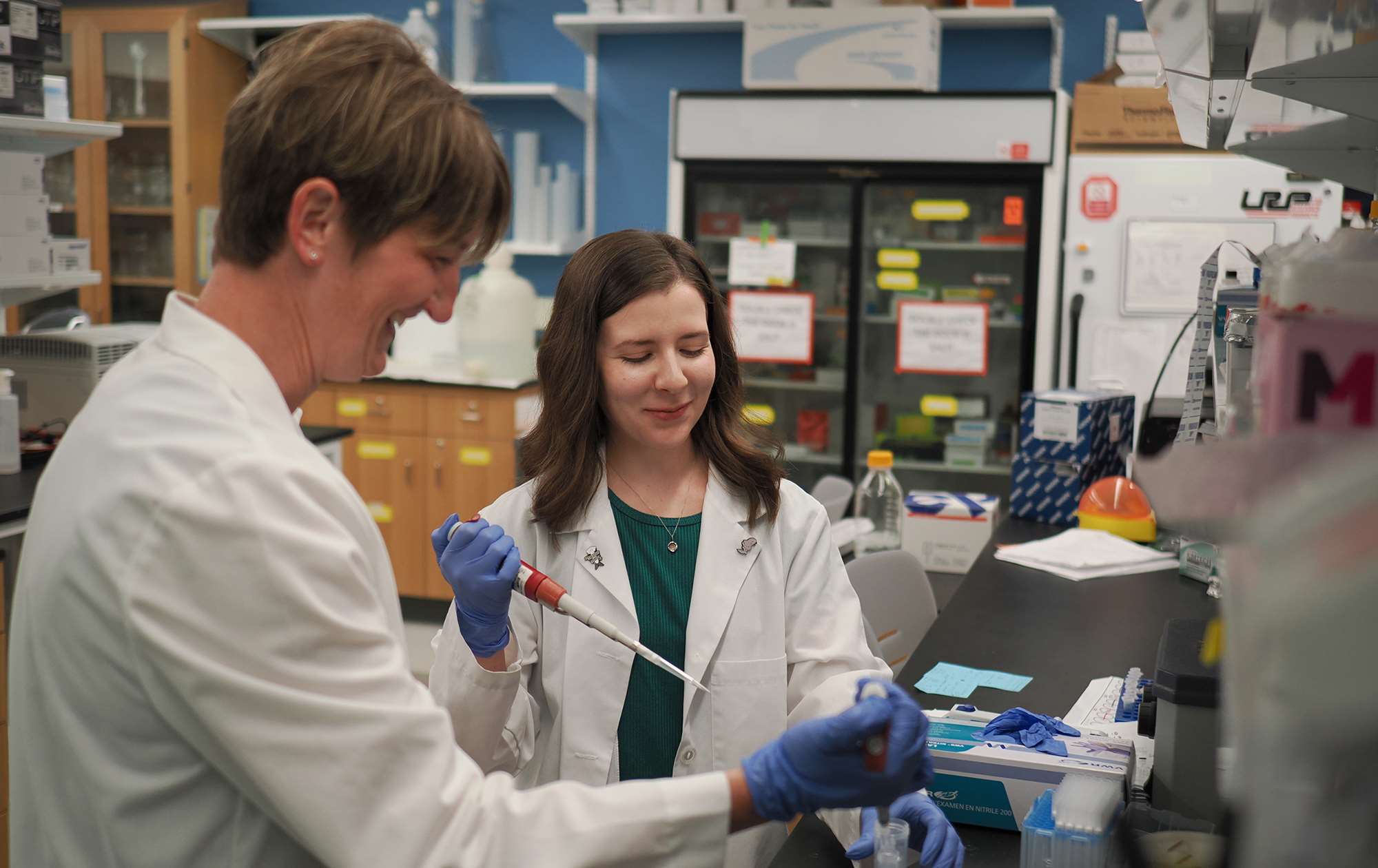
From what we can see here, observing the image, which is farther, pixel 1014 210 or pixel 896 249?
pixel 896 249

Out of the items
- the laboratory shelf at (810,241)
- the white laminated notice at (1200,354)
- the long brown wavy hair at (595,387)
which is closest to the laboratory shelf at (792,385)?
the laboratory shelf at (810,241)

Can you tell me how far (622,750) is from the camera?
157 centimetres

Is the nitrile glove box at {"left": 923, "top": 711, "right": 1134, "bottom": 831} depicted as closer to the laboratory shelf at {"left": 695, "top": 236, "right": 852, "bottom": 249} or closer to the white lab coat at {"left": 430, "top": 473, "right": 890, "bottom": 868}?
the white lab coat at {"left": 430, "top": 473, "right": 890, "bottom": 868}

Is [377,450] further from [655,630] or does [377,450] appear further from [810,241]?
[655,630]

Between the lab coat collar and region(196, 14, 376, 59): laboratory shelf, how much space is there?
4721 millimetres

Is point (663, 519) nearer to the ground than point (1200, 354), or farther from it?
nearer to the ground

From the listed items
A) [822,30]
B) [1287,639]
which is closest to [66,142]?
[822,30]

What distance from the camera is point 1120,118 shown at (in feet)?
14.5

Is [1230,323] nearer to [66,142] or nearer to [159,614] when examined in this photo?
[159,614]

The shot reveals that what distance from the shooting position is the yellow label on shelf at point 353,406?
497 centimetres

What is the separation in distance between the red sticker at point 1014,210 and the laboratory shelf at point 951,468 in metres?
1.01

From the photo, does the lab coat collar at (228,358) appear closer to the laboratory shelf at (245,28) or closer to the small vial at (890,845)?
the small vial at (890,845)

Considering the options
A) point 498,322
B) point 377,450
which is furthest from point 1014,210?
point 377,450

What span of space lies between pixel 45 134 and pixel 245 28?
2.46 m
